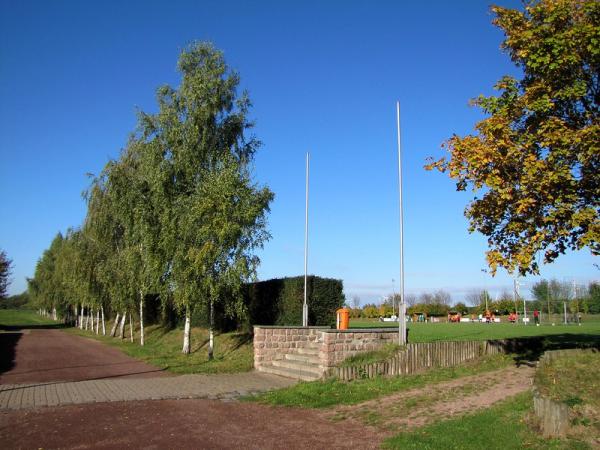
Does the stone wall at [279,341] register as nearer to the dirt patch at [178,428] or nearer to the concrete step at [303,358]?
the concrete step at [303,358]

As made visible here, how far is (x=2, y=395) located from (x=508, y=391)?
36.8ft

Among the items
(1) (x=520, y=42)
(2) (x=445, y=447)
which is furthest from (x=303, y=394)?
(1) (x=520, y=42)

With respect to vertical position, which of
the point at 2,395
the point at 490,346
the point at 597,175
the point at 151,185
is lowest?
the point at 2,395

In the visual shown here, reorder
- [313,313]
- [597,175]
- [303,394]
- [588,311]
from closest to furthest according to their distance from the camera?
[597,175]
[303,394]
[313,313]
[588,311]

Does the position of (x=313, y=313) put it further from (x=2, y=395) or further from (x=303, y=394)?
(x=2, y=395)

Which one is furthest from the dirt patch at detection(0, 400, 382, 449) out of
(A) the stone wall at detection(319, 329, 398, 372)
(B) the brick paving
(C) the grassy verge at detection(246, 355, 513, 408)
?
(A) the stone wall at detection(319, 329, 398, 372)

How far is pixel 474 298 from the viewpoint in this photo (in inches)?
4168

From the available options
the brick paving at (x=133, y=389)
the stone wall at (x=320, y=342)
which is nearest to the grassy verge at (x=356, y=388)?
the stone wall at (x=320, y=342)

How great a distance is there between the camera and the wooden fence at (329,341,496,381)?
12812 millimetres

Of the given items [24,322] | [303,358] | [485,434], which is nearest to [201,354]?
[303,358]

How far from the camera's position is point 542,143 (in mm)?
9586

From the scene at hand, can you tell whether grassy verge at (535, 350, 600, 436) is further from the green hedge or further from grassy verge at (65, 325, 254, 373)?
the green hedge

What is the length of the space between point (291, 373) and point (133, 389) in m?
4.49

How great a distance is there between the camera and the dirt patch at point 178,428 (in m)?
7.73
